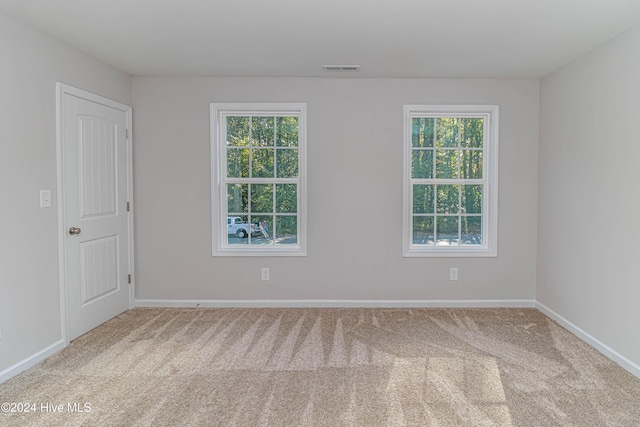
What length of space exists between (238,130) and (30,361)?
276 centimetres

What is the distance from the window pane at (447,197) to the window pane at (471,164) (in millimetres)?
184

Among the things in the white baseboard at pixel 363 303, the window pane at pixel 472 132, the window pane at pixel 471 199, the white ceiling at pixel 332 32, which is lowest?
the white baseboard at pixel 363 303

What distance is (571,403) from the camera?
2428 millimetres

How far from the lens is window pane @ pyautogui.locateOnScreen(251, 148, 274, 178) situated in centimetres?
436

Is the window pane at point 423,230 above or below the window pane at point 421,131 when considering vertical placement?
below

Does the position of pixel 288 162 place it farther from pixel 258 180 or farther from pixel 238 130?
pixel 238 130

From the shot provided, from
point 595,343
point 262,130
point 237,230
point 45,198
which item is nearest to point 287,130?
point 262,130

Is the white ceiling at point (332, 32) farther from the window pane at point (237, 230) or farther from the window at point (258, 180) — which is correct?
the window pane at point (237, 230)

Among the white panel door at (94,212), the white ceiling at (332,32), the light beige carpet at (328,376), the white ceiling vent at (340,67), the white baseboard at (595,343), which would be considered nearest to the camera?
the light beige carpet at (328,376)

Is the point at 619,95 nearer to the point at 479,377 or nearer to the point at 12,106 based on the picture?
the point at 479,377

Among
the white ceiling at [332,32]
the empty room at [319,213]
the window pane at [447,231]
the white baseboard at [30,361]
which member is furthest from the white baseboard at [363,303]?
the white ceiling at [332,32]

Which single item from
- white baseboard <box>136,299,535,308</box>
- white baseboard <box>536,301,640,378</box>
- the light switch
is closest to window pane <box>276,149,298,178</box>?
white baseboard <box>136,299,535,308</box>

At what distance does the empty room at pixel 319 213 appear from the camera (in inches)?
102

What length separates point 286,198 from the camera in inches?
173
